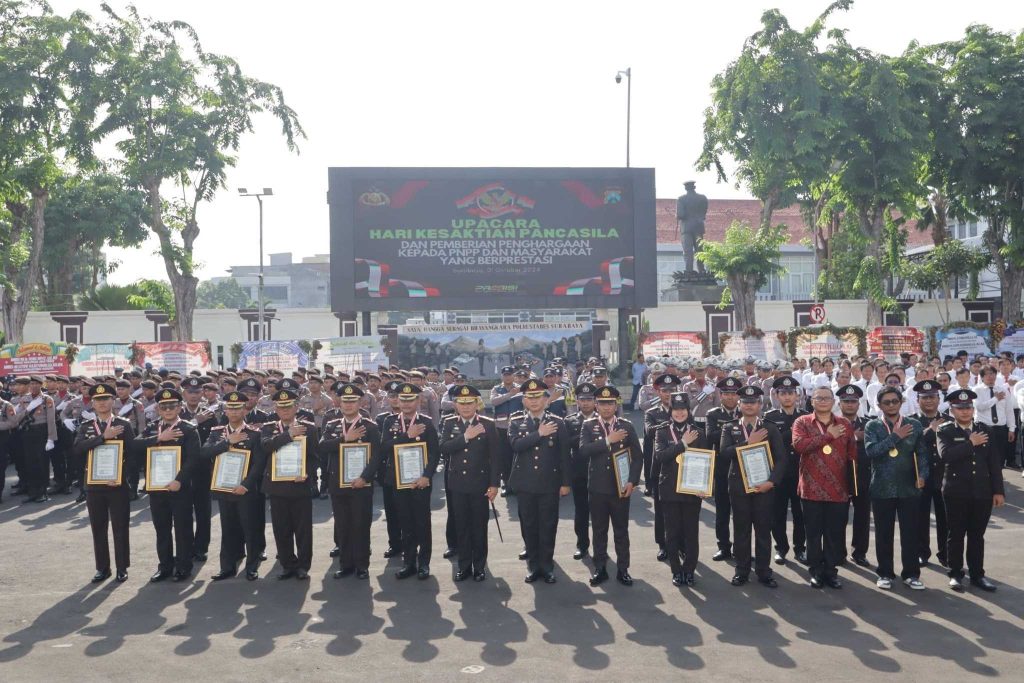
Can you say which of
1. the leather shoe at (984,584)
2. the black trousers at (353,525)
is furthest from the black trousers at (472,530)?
the leather shoe at (984,584)

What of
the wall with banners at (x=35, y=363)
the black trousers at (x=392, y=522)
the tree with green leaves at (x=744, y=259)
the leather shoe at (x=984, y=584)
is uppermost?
the tree with green leaves at (x=744, y=259)

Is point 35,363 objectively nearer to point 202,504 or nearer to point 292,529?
point 202,504

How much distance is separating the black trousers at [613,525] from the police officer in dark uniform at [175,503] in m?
3.72

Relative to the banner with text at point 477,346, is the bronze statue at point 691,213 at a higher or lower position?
higher

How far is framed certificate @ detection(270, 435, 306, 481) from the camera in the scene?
8859mm

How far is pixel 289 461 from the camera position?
889cm

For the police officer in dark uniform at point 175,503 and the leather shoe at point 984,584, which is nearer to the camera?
the leather shoe at point 984,584

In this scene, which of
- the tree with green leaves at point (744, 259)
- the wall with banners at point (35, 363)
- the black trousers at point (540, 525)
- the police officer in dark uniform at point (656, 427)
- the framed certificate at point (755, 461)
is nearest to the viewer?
the framed certificate at point (755, 461)

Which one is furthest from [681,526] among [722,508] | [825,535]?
[825,535]

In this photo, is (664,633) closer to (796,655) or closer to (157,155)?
(796,655)

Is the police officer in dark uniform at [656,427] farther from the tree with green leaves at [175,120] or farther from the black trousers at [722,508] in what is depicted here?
the tree with green leaves at [175,120]

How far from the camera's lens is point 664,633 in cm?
708

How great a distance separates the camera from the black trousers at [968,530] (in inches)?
321

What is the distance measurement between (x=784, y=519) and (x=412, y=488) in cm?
364
